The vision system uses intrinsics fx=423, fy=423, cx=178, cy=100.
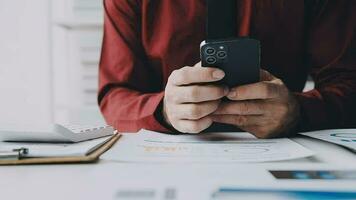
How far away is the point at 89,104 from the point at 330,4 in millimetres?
1035

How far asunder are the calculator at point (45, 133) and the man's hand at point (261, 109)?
19 cm

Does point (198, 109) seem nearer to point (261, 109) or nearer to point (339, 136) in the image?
point (261, 109)

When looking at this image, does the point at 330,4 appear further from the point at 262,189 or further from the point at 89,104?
the point at 89,104

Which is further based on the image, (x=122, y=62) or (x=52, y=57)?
(x=52, y=57)

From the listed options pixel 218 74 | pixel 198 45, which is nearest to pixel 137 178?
pixel 218 74

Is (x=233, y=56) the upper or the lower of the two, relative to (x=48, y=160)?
upper

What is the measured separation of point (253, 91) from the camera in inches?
23.0

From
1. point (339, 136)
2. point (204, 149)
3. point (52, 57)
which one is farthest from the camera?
point (52, 57)

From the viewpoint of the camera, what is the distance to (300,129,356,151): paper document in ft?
1.77

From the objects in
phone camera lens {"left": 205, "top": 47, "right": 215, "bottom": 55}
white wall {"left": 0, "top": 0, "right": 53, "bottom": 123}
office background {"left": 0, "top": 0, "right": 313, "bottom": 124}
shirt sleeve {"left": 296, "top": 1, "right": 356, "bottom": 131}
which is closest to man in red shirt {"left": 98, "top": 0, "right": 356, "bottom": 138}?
shirt sleeve {"left": 296, "top": 1, "right": 356, "bottom": 131}

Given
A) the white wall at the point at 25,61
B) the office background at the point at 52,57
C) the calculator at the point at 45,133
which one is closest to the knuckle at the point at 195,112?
the calculator at the point at 45,133

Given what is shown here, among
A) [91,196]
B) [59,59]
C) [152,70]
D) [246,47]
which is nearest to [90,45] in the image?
[59,59]

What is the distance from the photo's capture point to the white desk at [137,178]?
34cm

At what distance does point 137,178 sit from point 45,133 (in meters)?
0.22
